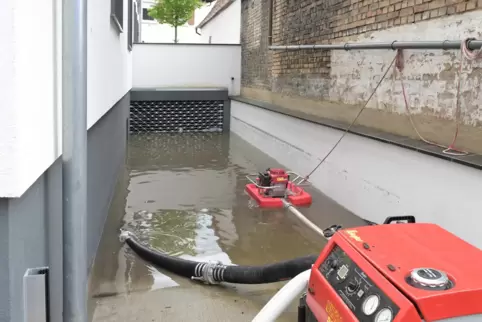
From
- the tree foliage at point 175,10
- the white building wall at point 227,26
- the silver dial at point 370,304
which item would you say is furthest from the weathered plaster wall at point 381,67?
the tree foliage at point 175,10

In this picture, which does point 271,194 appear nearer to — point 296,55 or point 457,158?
point 457,158

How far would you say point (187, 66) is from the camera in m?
11.6

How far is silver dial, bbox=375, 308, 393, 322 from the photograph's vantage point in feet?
4.48

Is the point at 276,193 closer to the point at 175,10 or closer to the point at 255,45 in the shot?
the point at 255,45

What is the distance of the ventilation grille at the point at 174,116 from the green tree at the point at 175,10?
9.09m

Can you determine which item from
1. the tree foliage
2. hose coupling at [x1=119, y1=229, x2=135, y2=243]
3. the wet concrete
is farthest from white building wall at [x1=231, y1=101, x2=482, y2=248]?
the tree foliage

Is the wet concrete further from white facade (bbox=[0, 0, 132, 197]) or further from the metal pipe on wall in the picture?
the metal pipe on wall

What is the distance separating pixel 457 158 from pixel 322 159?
8.17 feet

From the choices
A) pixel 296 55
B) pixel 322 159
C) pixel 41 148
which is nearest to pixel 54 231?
pixel 41 148

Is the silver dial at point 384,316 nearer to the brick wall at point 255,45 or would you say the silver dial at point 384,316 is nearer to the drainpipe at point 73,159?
the drainpipe at point 73,159

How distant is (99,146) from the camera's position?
362cm

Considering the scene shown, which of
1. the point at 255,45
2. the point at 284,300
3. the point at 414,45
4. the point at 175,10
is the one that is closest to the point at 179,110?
the point at 255,45

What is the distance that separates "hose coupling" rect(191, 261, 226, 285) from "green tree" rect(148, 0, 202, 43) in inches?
683

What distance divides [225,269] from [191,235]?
121cm
